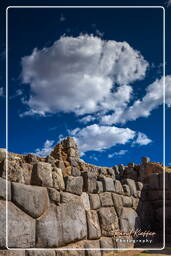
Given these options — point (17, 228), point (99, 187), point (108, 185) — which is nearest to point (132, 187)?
point (108, 185)

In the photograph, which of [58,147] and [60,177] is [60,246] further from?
A: [58,147]

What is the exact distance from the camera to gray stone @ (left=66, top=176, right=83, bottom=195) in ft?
20.4

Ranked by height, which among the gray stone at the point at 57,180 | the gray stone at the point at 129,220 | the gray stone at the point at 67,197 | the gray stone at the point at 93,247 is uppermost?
the gray stone at the point at 57,180

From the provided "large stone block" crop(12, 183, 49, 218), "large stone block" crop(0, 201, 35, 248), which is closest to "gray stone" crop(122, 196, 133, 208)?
"large stone block" crop(12, 183, 49, 218)

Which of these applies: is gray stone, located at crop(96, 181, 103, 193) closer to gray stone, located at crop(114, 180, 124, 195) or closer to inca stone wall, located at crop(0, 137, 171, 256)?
inca stone wall, located at crop(0, 137, 171, 256)

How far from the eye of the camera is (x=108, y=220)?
7242 millimetres

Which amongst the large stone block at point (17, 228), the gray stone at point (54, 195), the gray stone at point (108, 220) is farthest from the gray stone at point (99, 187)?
the large stone block at point (17, 228)

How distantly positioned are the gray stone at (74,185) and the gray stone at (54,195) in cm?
40

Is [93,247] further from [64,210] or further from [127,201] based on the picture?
[127,201]

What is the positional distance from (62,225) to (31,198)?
92cm

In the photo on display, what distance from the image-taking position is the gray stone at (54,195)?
224 inches

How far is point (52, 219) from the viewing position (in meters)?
5.55

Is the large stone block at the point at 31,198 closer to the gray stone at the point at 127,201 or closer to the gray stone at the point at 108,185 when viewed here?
the gray stone at the point at 108,185

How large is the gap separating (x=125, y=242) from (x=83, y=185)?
187cm
